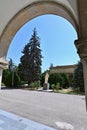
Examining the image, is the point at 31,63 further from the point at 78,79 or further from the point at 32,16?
the point at 32,16

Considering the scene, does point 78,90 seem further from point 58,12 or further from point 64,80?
point 58,12

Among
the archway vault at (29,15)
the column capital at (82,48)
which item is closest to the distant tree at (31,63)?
the archway vault at (29,15)

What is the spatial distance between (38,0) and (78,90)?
13.2 metres

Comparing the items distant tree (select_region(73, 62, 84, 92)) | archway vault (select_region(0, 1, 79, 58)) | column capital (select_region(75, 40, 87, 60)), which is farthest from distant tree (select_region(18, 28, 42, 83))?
column capital (select_region(75, 40, 87, 60))

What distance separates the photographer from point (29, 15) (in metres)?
1.80

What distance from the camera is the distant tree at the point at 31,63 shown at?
62.0 feet

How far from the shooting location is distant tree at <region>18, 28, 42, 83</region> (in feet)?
62.0

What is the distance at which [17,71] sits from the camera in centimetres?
1995

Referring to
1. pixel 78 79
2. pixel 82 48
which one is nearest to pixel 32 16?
pixel 82 48

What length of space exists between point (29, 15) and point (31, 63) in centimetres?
1748

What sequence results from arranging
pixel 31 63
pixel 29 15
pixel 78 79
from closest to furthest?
pixel 29 15 < pixel 78 79 < pixel 31 63

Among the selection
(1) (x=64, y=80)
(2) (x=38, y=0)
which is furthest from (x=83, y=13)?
(1) (x=64, y=80)

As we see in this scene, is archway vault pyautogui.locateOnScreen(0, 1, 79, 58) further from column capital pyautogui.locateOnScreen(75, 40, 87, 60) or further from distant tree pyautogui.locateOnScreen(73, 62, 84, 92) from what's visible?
distant tree pyautogui.locateOnScreen(73, 62, 84, 92)

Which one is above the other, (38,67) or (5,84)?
(38,67)
